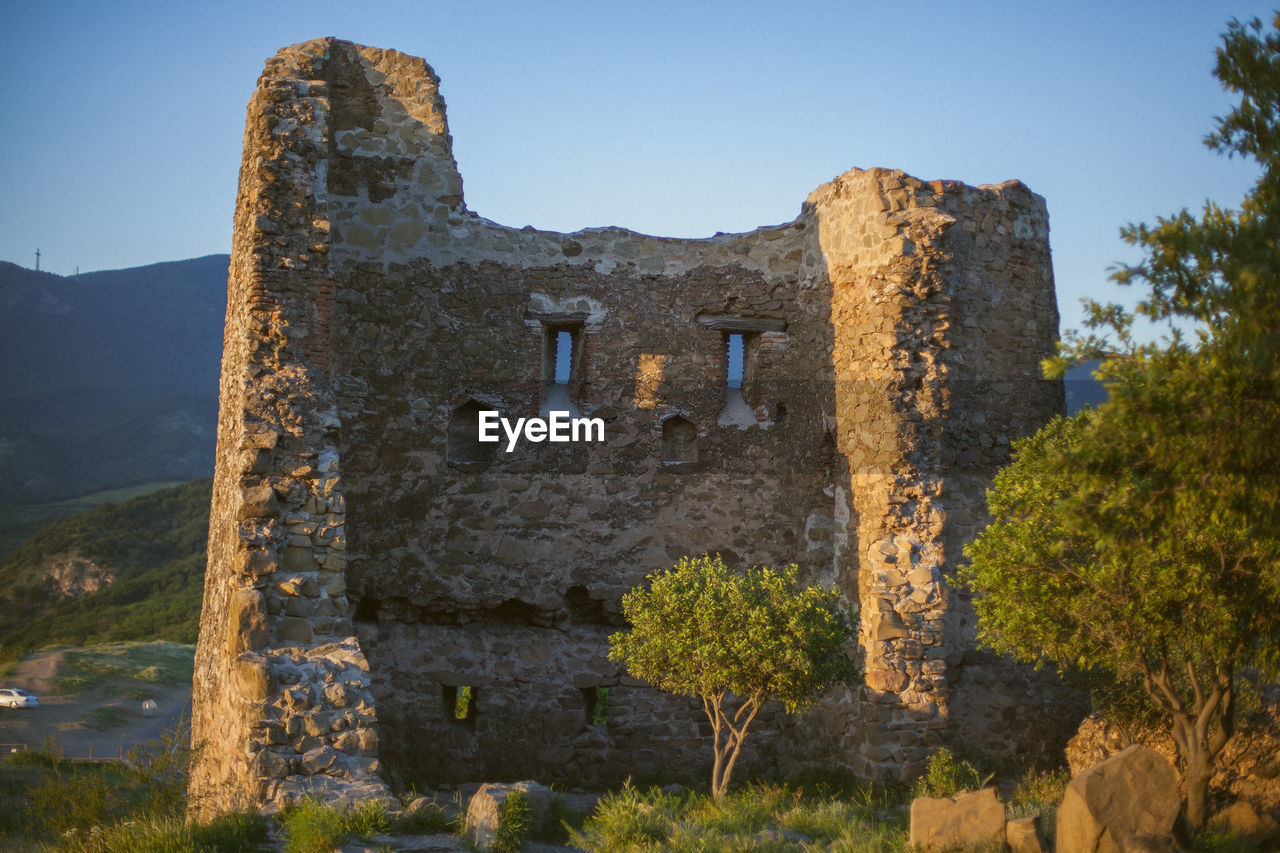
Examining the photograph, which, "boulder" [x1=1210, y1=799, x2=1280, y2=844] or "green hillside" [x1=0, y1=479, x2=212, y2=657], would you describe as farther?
"green hillside" [x1=0, y1=479, x2=212, y2=657]

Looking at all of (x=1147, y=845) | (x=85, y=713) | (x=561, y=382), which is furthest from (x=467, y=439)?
(x=85, y=713)

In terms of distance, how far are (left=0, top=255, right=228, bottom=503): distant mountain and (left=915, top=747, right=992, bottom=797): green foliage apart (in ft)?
166

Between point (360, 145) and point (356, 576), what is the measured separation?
17.3ft

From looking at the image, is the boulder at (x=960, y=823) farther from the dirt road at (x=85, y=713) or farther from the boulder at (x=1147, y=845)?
the dirt road at (x=85, y=713)

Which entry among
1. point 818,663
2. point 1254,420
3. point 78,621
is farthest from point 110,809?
point 78,621

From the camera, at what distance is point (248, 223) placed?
1098cm

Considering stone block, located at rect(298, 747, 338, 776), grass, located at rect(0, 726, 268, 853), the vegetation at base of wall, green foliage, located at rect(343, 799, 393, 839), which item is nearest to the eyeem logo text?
the vegetation at base of wall

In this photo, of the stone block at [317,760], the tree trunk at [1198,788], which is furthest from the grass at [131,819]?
the tree trunk at [1198,788]

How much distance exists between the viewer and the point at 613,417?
45.3ft

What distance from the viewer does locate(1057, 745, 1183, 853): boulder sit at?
7.52m

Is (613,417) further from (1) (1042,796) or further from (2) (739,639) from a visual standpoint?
(1) (1042,796)

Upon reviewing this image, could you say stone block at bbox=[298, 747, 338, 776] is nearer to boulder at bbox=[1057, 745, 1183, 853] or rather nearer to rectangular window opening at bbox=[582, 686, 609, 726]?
rectangular window opening at bbox=[582, 686, 609, 726]

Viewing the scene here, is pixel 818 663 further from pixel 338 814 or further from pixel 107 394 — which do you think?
pixel 107 394

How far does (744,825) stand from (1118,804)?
2812 millimetres
